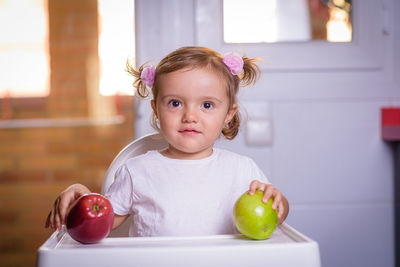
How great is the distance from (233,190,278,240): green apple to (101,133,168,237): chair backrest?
18.0 inches

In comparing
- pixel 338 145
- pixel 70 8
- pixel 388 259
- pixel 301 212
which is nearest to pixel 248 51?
pixel 338 145

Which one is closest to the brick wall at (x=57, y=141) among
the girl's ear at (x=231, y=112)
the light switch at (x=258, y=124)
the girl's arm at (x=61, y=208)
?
the light switch at (x=258, y=124)

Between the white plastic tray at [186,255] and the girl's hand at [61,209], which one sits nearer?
the white plastic tray at [186,255]

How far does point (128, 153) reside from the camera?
49.8 inches

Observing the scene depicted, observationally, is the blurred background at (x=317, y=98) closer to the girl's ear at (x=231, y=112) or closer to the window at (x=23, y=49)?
the girl's ear at (x=231, y=112)

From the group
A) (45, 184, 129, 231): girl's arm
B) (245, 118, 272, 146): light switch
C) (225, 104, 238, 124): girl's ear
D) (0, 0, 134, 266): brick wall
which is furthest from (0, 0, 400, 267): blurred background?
(0, 0, 134, 266): brick wall

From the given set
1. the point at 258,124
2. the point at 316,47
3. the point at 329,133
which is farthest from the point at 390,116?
the point at 258,124

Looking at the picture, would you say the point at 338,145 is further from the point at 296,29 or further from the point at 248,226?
the point at 248,226

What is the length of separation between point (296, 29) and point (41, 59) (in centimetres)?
227

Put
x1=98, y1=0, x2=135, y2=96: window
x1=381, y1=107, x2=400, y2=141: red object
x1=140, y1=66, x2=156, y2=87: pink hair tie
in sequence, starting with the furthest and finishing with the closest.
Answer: x1=98, y1=0, x2=135, y2=96: window → x1=381, y1=107, x2=400, y2=141: red object → x1=140, y1=66, x2=156, y2=87: pink hair tie

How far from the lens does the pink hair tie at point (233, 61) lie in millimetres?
1131

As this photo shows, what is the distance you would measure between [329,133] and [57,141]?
2380 mm

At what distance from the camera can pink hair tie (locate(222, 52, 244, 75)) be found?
3.71ft

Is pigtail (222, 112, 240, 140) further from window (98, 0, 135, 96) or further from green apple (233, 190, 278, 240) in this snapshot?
window (98, 0, 135, 96)
